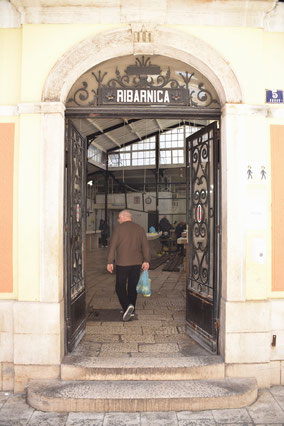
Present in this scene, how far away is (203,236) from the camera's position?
14.1 ft

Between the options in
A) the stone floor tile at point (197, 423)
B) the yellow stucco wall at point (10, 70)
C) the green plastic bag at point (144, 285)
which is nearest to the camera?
the stone floor tile at point (197, 423)

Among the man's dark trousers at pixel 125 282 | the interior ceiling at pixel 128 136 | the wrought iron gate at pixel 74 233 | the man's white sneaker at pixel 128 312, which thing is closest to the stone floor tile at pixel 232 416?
the wrought iron gate at pixel 74 233

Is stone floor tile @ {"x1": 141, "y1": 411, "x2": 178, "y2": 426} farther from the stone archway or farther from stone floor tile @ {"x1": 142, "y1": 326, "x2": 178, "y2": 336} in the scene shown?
the stone archway

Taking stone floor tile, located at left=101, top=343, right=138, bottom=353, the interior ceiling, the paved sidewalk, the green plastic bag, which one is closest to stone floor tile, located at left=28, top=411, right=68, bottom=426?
the paved sidewalk

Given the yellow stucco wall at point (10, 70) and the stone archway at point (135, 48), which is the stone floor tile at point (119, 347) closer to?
the stone archway at point (135, 48)

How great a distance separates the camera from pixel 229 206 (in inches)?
146

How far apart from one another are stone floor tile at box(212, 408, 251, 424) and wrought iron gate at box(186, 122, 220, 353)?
2.40ft

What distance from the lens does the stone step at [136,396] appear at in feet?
10.6

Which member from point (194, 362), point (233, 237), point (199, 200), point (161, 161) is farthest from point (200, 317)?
point (161, 161)

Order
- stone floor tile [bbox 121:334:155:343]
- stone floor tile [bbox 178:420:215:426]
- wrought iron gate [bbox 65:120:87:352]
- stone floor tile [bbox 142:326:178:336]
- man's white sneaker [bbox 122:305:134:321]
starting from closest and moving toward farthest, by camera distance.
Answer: stone floor tile [bbox 178:420:215:426] → wrought iron gate [bbox 65:120:87:352] → stone floor tile [bbox 121:334:155:343] → stone floor tile [bbox 142:326:178:336] → man's white sneaker [bbox 122:305:134:321]

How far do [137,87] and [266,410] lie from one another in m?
3.66

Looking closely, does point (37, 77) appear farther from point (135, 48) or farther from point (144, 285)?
point (144, 285)

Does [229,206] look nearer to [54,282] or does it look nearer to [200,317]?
[200,317]

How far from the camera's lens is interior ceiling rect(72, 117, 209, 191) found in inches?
634
